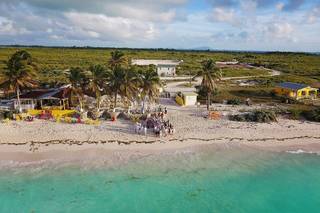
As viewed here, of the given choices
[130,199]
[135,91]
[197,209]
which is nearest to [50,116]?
[135,91]

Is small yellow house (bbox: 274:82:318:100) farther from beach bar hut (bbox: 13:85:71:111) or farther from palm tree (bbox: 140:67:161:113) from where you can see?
beach bar hut (bbox: 13:85:71:111)

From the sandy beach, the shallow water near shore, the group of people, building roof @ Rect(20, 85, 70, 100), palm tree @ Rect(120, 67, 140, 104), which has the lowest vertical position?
the shallow water near shore

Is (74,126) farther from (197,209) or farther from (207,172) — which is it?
(197,209)

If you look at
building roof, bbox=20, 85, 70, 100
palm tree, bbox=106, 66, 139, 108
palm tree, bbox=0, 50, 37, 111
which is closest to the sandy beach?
palm tree, bbox=106, 66, 139, 108

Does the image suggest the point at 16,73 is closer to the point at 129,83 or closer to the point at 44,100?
the point at 44,100

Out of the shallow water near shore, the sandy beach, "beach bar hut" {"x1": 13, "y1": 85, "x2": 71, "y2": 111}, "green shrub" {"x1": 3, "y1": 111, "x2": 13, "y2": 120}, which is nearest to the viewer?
the shallow water near shore

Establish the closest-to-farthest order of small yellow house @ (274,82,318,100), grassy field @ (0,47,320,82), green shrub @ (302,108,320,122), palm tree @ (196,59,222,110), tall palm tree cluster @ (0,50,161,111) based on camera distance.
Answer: tall palm tree cluster @ (0,50,161,111), green shrub @ (302,108,320,122), palm tree @ (196,59,222,110), small yellow house @ (274,82,318,100), grassy field @ (0,47,320,82)

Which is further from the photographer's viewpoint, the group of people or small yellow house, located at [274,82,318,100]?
small yellow house, located at [274,82,318,100]
